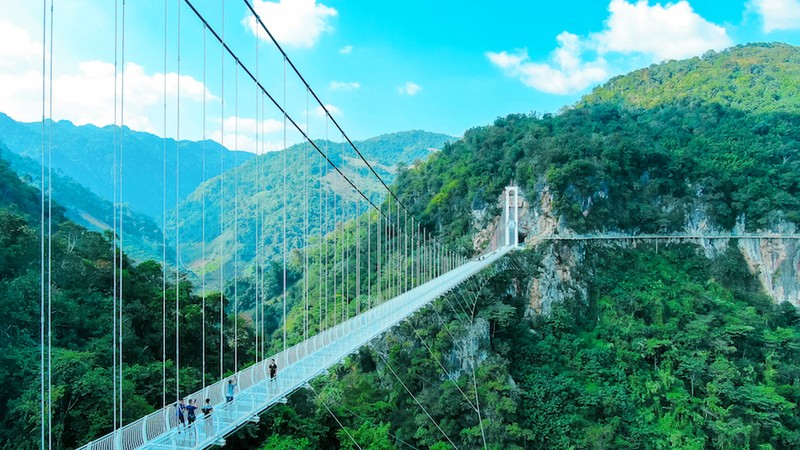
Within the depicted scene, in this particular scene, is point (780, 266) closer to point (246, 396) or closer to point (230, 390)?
point (246, 396)

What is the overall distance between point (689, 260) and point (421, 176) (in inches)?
592

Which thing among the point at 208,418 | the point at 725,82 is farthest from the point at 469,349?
the point at 725,82

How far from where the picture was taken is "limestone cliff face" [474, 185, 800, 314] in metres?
21.6

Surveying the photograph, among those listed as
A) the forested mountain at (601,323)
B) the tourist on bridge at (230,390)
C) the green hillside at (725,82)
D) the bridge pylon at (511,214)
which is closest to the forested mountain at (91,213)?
the forested mountain at (601,323)

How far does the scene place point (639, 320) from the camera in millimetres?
20391

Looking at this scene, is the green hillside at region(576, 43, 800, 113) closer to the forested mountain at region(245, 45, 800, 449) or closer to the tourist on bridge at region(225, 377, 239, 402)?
the forested mountain at region(245, 45, 800, 449)

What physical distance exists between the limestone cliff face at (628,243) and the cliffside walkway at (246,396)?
44.5ft

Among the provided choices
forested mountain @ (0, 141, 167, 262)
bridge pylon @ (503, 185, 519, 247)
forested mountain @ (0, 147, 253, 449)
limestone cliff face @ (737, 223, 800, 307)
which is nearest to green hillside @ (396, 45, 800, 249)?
bridge pylon @ (503, 185, 519, 247)

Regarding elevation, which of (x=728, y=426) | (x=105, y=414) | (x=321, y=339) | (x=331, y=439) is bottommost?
(x=728, y=426)

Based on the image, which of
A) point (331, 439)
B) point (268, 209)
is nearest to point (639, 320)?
point (331, 439)

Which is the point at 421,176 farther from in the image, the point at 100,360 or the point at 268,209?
the point at 100,360

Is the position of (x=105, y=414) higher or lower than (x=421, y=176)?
lower

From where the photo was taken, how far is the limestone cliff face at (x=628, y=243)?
21.6 metres

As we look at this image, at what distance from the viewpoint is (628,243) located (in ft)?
77.6
